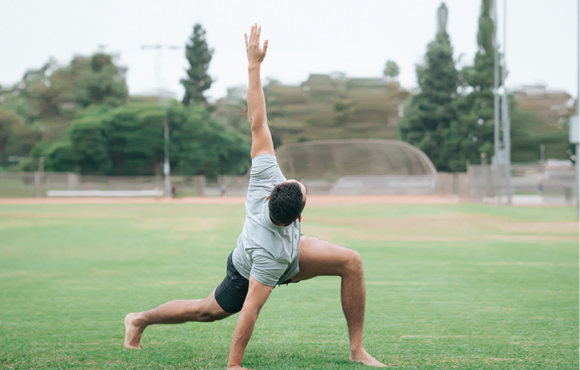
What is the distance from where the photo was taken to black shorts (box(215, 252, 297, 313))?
3945 millimetres

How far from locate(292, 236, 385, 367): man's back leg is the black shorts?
372 millimetres

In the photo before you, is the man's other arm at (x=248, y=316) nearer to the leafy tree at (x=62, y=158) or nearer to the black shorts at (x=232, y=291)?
the black shorts at (x=232, y=291)

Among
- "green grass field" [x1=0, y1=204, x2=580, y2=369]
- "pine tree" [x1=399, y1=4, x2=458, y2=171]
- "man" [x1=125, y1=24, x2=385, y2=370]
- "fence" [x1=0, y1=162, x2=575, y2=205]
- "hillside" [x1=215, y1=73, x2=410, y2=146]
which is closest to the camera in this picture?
"man" [x1=125, y1=24, x2=385, y2=370]

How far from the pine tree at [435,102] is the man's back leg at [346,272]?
184 feet

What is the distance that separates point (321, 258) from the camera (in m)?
3.95

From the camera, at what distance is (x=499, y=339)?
4.94 meters

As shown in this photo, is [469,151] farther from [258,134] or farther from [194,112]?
[258,134]

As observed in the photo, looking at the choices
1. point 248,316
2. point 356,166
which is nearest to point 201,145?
point 356,166

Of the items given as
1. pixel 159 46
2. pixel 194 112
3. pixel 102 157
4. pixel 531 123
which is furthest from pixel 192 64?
pixel 531 123

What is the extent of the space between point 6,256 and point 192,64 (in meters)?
61.5

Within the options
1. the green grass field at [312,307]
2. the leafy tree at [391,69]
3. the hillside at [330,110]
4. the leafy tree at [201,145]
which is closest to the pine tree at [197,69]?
the hillside at [330,110]

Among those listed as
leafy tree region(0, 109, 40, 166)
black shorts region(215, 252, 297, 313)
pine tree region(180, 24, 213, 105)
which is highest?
pine tree region(180, 24, 213, 105)

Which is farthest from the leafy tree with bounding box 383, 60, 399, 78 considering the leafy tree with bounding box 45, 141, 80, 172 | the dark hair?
the dark hair

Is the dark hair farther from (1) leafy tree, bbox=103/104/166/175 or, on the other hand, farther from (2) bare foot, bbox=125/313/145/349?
(1) leafy tree, bbox=103/104/166/175
